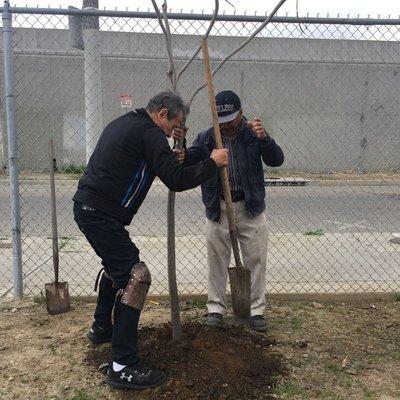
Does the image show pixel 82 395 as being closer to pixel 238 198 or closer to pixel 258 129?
pixel 238 198

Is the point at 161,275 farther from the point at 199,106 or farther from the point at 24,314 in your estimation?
the point at 199,106

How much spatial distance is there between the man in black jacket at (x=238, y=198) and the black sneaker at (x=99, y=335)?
2.52ft

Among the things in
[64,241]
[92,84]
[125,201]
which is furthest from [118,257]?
[92,84]

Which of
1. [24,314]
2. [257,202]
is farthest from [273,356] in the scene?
[24,314]

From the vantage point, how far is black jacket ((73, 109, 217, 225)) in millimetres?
2816

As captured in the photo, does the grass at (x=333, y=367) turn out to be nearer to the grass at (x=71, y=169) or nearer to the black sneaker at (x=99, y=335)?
the black sneaker at (x=99, y=335)

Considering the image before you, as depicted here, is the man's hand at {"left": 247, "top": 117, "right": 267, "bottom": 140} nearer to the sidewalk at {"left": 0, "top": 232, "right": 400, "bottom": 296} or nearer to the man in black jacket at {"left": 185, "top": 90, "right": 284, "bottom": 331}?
the man in black jacket at {"left": 185, "top": 90, "right": 284, "bottom": 331}

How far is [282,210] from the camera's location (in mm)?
10250

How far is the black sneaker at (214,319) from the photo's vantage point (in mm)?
3789

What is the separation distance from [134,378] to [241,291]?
96 cm

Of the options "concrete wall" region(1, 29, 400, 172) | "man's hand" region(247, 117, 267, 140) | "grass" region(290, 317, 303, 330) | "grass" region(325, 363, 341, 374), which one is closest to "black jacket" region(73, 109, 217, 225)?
"man's hand" region(247, 117, 267, 140)

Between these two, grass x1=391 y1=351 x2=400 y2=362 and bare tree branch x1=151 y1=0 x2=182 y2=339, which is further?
grass x1=391 y1=351 x2=400 y2=362

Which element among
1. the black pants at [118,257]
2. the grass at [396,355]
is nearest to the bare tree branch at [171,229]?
the black pants at [118,257]

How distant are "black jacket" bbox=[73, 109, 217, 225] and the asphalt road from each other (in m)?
3.77
